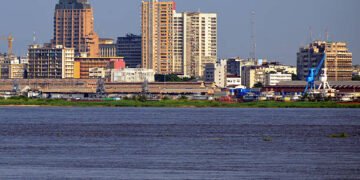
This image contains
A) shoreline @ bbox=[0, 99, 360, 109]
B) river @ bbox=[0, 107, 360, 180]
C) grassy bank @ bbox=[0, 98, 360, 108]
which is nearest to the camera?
river @ bbox=[0, 107, 360, 180]

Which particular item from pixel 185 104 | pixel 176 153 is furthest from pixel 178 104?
pixel 176 153

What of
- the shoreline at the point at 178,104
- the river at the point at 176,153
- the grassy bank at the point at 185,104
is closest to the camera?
the river at the point at 176,153

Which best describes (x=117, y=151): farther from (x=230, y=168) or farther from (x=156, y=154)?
(x=230, y=168)

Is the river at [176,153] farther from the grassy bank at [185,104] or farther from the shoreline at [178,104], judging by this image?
the shoreline at [178,104]

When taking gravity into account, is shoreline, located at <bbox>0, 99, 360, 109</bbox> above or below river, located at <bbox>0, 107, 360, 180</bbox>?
above

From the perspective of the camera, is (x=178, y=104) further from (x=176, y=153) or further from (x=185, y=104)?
(x=176, y=153)

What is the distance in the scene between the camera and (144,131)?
80000 millimetres

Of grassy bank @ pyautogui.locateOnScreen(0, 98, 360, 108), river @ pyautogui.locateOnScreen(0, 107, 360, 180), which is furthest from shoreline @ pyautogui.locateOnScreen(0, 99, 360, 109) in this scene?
river @ pyautogui.locateOnScreen(0, 107, 360, 180)

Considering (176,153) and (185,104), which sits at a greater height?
(185,104)

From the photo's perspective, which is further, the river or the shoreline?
the shoreline

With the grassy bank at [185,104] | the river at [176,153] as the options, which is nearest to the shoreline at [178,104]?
the grassy bank at [185,104]

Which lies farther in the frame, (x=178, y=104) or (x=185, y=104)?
(x=178, y=104)

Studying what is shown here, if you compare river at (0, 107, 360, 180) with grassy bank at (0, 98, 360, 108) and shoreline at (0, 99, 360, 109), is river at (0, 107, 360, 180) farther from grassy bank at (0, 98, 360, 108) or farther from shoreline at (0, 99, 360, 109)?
shoreline at (0, 99, 360, 109)

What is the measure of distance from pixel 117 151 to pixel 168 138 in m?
12.8
